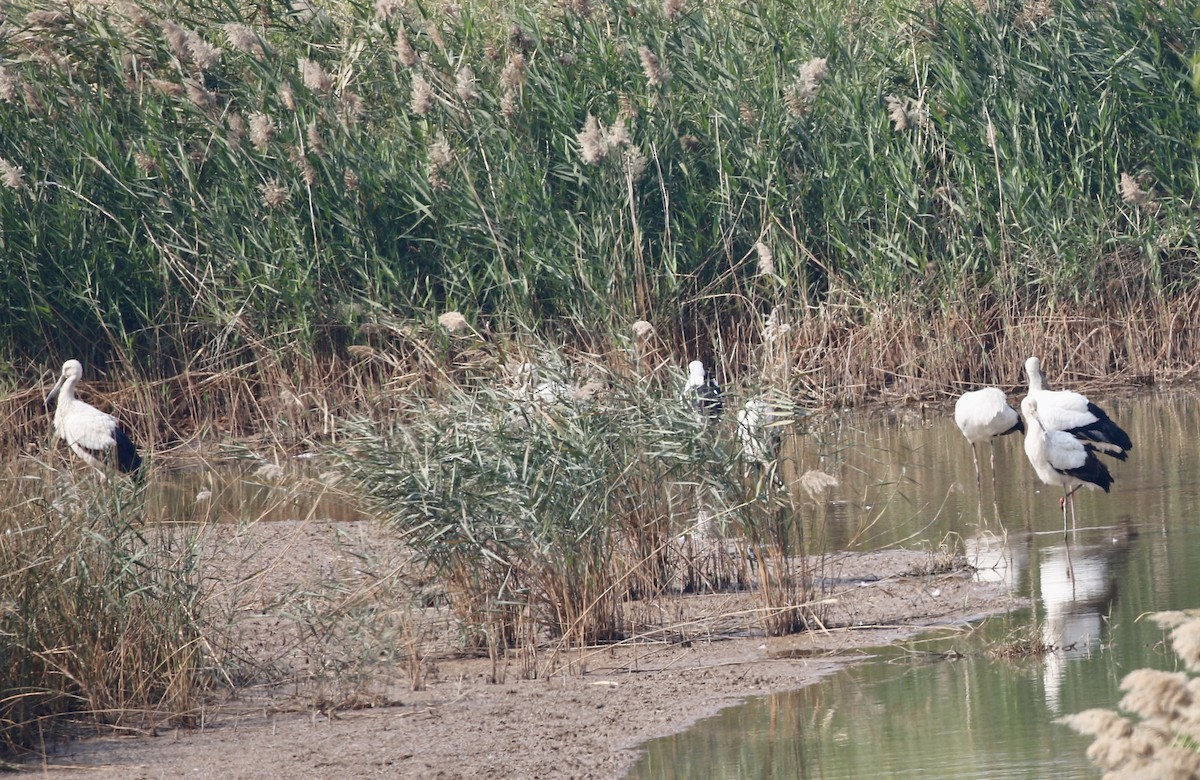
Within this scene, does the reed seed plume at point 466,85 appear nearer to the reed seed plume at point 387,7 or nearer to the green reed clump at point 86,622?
the reed seed plume at point 387,7

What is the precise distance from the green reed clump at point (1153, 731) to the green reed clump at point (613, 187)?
380 inches

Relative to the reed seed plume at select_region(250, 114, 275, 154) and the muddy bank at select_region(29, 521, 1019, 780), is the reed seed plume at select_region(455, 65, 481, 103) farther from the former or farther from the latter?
the muddy bank at select_region(29, 521, 1019, 780)

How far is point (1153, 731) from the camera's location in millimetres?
3945

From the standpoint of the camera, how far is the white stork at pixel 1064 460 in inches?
378

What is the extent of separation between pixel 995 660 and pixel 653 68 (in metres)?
7.22

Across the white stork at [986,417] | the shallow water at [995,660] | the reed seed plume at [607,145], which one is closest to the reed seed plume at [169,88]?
the reed seed plume at [607,145]

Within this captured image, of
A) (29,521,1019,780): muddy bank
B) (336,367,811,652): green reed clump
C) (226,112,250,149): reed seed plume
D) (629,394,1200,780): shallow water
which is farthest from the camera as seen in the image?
(226,112,250,149): reed seed plume

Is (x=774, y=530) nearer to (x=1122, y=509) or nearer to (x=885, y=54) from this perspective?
(x=1122, y=509)

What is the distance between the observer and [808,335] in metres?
13.7

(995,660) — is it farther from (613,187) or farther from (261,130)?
(261,130)

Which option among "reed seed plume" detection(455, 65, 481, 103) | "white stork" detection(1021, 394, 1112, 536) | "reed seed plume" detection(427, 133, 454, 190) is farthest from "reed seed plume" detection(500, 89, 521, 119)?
"white stork" detection(1021, 394, 1112, 536)

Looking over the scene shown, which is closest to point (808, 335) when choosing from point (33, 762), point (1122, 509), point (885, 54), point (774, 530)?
point (885, 54)

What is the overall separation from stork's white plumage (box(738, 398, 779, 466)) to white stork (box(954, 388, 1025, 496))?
334 centimetres

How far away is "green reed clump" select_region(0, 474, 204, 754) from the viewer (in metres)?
6.27
